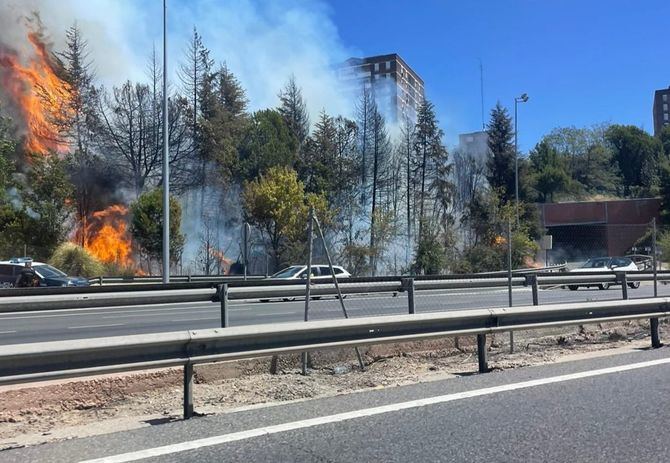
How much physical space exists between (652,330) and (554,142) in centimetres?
10010

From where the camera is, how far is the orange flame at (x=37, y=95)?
43312mm

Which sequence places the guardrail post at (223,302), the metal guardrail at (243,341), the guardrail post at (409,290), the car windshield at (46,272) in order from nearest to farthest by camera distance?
the metal guardrail at (243,341) < the guardrail post at (223,302) < the guardrail post at (409,290) < the car windshield at (46,272)

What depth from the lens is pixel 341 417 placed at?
228 inches

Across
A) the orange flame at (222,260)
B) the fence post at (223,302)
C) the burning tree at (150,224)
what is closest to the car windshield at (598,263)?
the burning tree at (150,224)

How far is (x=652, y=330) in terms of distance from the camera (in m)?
9.62

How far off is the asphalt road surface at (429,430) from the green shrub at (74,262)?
106 ft

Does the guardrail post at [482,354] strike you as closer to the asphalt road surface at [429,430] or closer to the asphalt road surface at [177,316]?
the asphalt road surface at [429,430]

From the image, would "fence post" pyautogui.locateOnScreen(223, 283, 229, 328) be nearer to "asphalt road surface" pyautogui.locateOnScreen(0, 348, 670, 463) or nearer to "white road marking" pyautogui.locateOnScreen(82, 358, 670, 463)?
"asphalt road surface" pyautogui.locateOnScreen(0, 348, 670, 463)

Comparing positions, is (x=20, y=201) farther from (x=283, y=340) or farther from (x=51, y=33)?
(x=283, y=340)

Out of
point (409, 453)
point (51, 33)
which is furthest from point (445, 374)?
point (51, 33)

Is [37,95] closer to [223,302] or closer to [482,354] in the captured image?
[223,302]

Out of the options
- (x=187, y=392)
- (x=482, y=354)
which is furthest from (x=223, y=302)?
(x=482, y=354)

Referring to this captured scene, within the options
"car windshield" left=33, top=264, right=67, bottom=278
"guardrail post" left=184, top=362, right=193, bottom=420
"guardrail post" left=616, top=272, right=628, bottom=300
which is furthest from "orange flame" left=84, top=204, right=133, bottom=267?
"guardrail post" left=184, top=362, right=193, bottom=420

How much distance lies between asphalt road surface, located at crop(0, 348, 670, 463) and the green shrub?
32448mm
